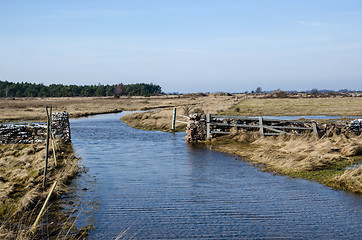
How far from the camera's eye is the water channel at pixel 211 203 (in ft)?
33.2

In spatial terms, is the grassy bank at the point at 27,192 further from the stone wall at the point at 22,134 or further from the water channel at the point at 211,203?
the stone wall at the point at 22,134

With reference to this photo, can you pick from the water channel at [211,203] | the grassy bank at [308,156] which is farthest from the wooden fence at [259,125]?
the water channel at [211,203]

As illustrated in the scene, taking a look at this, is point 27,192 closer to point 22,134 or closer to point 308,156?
point 308,156

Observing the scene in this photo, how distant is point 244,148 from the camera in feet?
78.8

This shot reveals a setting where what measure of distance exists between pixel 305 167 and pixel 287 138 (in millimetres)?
7881

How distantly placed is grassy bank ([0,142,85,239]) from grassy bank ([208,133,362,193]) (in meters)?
9.75

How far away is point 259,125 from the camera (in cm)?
2620

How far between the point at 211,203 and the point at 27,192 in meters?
6.28

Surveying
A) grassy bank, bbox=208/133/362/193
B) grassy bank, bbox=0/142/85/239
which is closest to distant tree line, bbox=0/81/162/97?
grassy bank, bbox=208/133/362/193

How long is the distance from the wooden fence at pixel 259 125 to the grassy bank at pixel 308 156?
0.82 meters

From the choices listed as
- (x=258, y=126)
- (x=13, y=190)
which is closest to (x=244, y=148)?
(x=258, y=126)

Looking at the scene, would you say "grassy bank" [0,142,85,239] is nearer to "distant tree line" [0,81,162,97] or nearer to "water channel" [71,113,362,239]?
"water channel" [71,113,362,239]

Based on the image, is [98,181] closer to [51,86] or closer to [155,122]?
[155,122]

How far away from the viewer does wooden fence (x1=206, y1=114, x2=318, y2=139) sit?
25.6m
